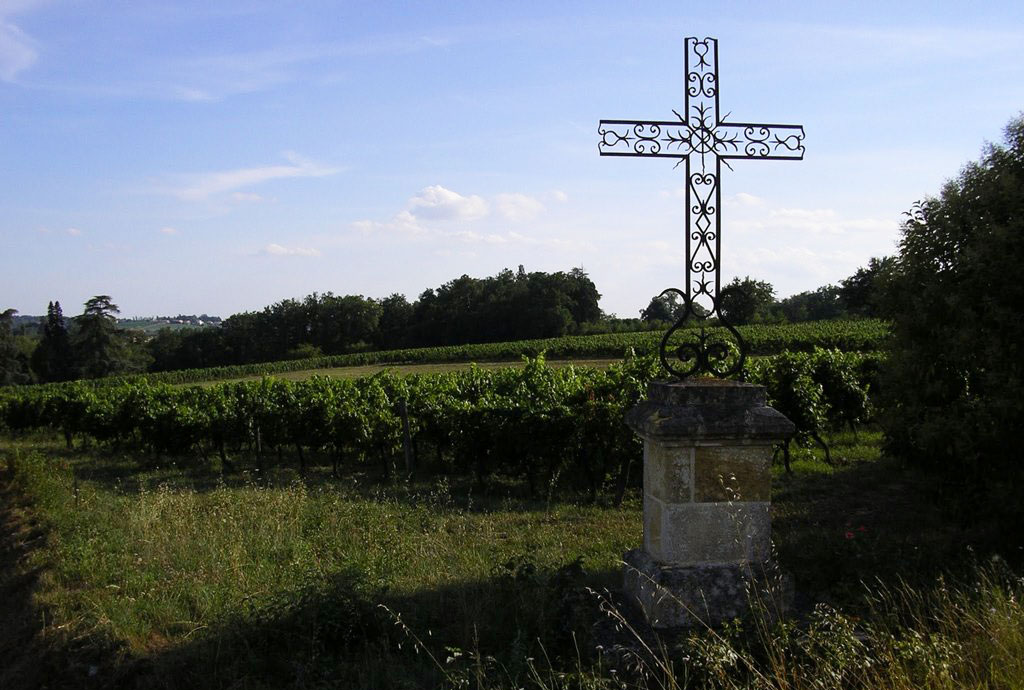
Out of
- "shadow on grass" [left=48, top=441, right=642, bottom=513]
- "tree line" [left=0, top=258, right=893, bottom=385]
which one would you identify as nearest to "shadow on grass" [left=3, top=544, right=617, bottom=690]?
"shadow on grass" [left=48, top=441, right=642, bottom=513]

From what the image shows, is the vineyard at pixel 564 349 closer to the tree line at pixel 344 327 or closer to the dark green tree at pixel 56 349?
the tree line at pixel 344 327

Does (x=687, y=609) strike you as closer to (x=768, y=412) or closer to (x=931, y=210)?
(x=768, y=412)

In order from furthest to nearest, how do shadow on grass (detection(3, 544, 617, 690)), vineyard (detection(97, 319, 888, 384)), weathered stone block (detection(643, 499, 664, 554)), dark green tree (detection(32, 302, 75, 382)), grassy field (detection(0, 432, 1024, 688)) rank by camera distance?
dark green tree (detection(32, 302, 75, 382)), vineyard (detection(97, 319, 888, 384)), shadow on grass (detection(3, 544, 617, 690)), weathered stone block (detection(643, 499, 664, 554)), grassy field (detection(0, 432, 1024, 688))

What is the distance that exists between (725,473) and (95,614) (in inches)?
171

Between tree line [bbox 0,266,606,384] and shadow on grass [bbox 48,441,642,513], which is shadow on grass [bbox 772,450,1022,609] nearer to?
shadow on grass [bbox 48,441,642,513]

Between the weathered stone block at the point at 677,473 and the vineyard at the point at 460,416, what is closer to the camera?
the weathered stone block at the point at 677,473

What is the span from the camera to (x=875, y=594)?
422 centimetres

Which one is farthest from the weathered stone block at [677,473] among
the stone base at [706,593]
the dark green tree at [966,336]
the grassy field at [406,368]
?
the grassy field at [406,368]

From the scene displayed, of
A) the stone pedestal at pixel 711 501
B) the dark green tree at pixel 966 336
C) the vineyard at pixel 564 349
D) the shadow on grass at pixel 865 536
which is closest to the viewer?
the stone pedestal at pixel 711 501

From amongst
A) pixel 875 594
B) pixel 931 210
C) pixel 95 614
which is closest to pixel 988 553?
pixel 875 594

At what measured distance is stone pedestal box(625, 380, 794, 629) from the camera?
3.54m

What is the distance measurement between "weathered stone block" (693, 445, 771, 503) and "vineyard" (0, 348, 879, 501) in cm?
389

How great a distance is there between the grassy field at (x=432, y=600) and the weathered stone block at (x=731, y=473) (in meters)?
0.62

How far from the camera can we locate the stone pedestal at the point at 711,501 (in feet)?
11.6
